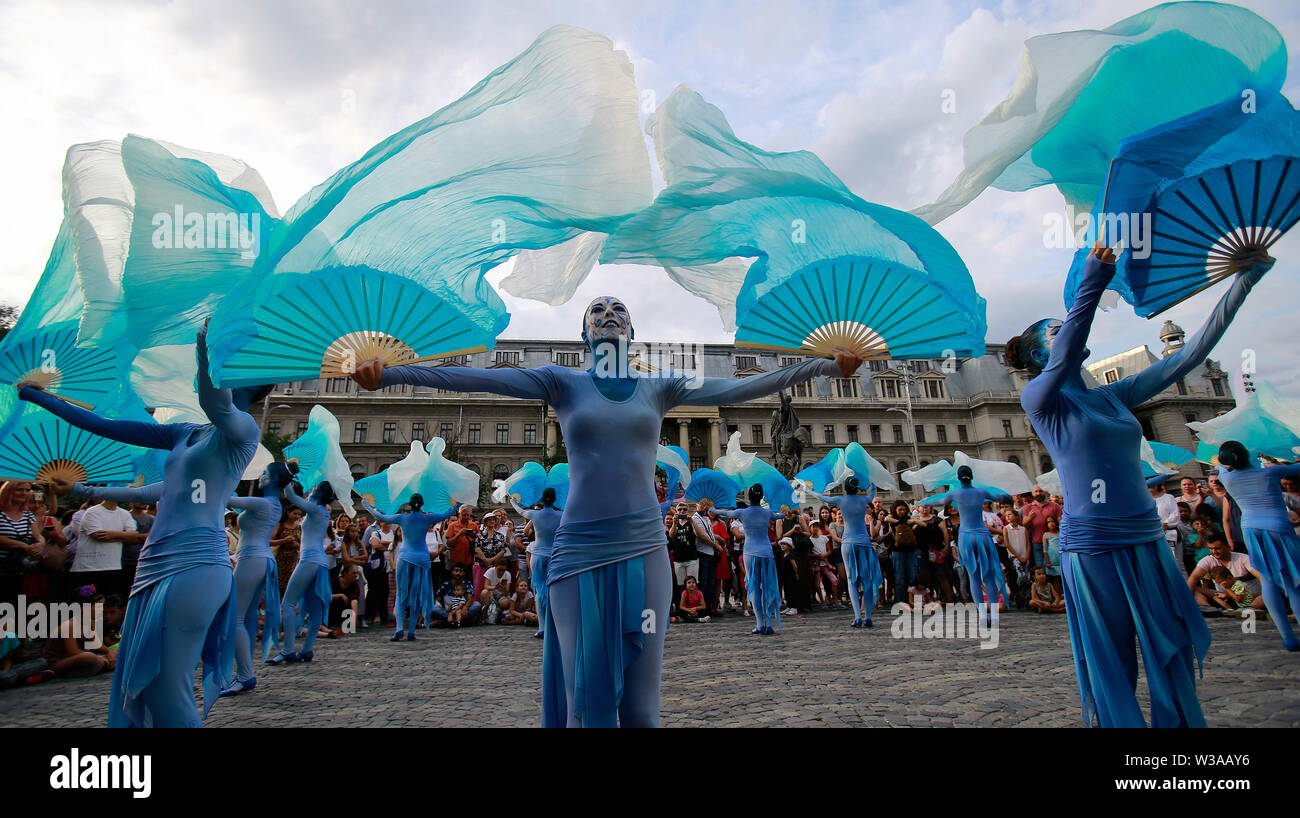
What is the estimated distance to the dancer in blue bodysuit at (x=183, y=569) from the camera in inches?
124

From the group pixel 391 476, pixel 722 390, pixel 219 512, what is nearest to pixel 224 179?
pixel 219 512

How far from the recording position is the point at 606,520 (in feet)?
9.37

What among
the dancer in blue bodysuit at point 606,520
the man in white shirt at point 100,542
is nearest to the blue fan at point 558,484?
the man in white shirt at point 100,542

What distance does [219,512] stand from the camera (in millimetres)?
3691

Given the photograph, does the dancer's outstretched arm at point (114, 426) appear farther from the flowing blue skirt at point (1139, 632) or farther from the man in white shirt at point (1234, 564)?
the man in white shirt at point (1234, 564)

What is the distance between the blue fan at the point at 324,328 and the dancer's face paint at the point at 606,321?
2.37 ft

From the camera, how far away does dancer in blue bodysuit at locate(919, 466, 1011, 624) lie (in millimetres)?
10188

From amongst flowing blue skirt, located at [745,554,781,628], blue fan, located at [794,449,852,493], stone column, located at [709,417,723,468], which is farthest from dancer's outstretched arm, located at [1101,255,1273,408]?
stone column, located at [709,417,723,468]

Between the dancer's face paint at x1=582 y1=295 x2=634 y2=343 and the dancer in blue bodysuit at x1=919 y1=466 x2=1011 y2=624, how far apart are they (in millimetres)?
8711

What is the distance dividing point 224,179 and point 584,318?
7.80ft

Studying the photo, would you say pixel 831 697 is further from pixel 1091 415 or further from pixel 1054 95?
pixel 1054 95

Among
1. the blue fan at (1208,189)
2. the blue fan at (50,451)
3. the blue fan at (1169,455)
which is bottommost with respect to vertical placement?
the blue fan at (1169,455)

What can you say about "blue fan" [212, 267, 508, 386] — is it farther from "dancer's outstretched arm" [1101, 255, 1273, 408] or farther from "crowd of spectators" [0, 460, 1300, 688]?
"crowd of spectators" [0, 460, 1300, 688]

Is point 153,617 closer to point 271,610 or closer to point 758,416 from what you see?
point 271,610
